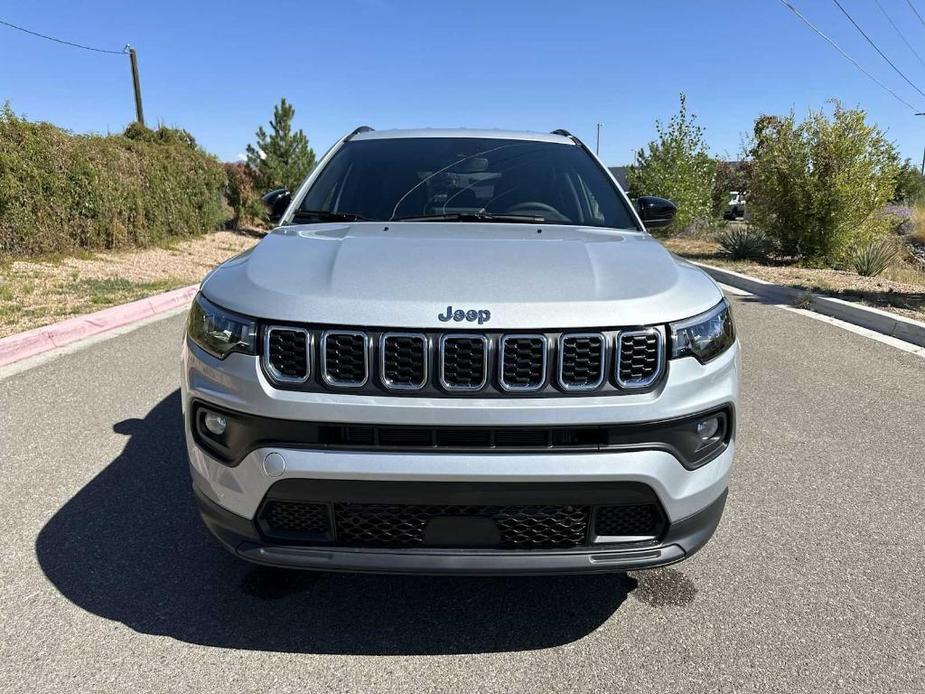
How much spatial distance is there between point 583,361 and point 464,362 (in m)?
0.35

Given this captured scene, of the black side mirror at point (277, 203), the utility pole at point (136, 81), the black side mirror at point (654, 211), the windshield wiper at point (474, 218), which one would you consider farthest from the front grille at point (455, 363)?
the utility pole at point (136, 81)

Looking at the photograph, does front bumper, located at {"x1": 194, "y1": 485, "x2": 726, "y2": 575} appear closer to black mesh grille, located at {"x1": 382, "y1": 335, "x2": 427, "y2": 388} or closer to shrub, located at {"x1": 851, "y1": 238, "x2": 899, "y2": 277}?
black mesh grille, located at {"x1": 382, "y1": 335, "x2": 427, "y2": 388}

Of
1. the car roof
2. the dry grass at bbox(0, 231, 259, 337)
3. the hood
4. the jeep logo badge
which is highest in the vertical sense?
the car roof

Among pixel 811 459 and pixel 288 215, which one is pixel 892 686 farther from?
pixel 288 215

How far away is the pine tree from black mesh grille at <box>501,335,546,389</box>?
2382 centimetres

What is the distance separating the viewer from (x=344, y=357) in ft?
6.56

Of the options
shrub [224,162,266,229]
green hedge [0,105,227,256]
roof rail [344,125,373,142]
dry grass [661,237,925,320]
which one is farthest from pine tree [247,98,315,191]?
roof rail [344,125,373,142]

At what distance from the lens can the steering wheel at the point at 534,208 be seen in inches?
133

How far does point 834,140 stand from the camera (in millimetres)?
13656

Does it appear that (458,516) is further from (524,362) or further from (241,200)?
(241,200)

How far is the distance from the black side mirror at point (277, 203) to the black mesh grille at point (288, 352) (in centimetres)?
171

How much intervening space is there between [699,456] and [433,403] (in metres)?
0.84

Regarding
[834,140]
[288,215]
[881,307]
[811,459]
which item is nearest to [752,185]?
[834,140]

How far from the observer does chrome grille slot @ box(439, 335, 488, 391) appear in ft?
6.48
